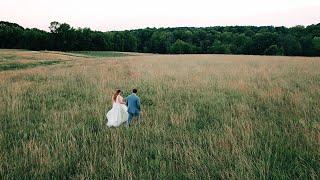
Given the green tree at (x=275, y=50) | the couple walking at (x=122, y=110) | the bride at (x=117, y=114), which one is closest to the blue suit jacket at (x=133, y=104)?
the couple walking at (x=122, y=110)

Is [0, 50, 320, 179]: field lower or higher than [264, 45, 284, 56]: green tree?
lower

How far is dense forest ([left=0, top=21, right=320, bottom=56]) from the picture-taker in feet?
279

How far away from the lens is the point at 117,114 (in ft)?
23.8

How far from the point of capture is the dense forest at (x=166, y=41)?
84.9 m

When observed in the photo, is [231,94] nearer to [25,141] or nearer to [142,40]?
[25,141]

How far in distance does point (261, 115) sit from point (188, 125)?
6.72 ft

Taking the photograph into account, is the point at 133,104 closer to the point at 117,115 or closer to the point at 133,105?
the point at 133,105

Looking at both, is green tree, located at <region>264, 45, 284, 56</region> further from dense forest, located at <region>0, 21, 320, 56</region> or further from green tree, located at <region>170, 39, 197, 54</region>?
green tree, located at <region>170, 39, 197, 54</region>

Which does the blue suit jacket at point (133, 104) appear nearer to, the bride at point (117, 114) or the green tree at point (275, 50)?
the bride at point (117, 114)

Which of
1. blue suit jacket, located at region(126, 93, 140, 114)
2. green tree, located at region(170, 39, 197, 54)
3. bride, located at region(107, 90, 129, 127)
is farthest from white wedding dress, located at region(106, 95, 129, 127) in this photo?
green tree, located at region(170, 39, 197, 54)

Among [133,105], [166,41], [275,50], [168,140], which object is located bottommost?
[168,140]

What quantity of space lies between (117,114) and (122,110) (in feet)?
0.69

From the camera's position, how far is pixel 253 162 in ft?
16.0

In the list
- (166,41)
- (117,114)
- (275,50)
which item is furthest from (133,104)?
(166,41)
